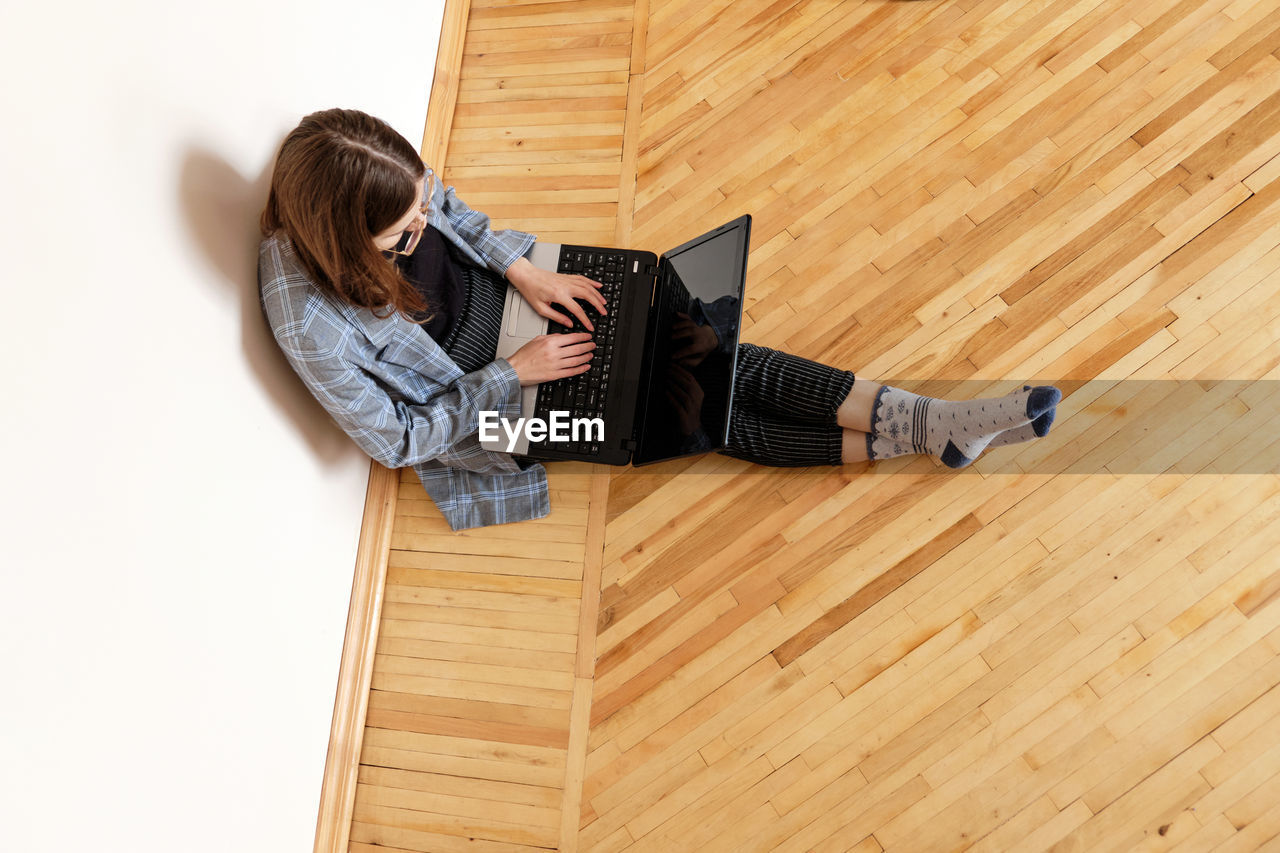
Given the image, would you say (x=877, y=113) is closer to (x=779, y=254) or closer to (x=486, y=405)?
(x=779, y=254)

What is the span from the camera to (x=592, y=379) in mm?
1500

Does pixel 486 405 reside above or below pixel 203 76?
below

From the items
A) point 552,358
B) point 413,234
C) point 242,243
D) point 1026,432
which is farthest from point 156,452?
point 1026,432

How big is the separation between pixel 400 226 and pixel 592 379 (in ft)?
1.49

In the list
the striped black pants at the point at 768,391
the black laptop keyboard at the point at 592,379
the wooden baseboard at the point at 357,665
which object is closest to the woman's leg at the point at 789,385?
the striped black pants at the point at 768,391

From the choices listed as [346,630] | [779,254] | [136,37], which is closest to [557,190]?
[779,254]

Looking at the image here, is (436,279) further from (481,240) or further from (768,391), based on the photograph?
(768,391)

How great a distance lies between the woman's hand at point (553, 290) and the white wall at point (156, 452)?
444 millimetres

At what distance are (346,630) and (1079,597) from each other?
4.54 feet

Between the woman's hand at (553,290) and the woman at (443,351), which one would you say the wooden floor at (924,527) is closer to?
the woman at (443,351)

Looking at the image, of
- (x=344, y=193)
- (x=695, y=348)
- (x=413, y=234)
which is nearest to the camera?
(x=344, y=193)

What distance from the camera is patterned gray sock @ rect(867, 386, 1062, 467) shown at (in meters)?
1.37

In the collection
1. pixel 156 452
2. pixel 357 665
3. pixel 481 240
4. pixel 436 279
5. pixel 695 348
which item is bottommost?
pixel 357 665

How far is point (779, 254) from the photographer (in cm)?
179
